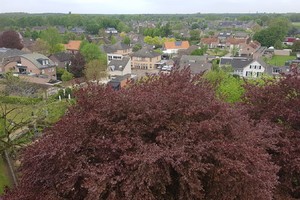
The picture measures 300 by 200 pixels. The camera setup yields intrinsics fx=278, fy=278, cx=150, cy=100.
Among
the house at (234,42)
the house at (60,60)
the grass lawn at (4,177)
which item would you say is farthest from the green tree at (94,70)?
the house at (234,42)

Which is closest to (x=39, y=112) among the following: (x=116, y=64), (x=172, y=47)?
(x=116, y=64)

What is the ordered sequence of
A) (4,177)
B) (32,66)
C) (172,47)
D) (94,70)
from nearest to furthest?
(4,177)
(94,70)
(32,66)
(172,47)

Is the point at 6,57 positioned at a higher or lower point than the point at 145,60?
higher

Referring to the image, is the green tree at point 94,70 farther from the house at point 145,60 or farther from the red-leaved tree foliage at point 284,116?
the red-leaved tree foliage at point 284,116

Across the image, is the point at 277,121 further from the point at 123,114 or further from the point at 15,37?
the point at 15,37

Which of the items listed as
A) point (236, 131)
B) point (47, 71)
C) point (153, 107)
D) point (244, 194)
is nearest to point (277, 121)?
point (236, 131)

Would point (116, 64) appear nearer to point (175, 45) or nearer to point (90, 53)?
point (90, 53)

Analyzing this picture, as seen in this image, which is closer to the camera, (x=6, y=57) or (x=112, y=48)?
(x=6, y=57)
